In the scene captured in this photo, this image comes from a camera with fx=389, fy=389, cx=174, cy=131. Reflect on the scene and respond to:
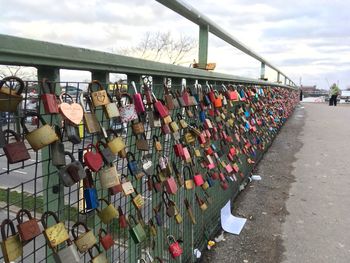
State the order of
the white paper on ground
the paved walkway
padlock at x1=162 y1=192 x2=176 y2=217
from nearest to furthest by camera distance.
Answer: padlock at x1=162 y1=192 x2=176 y2=217 < the paved walkway < the white paper on ground

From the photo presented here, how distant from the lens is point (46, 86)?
4.15 ft

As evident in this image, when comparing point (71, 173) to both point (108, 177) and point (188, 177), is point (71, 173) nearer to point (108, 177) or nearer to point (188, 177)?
point (108, 177)

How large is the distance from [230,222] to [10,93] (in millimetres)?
3271

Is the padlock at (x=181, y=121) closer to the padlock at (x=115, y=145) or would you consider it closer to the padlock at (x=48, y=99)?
the padlock at (x=115, y=145)

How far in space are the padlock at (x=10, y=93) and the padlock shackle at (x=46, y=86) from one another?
145 millimetres


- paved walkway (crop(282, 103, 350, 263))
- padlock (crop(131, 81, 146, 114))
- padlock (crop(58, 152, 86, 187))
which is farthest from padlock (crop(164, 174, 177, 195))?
paved walkway (crop(282, 103, 350, 263))

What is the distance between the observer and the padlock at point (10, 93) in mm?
1058

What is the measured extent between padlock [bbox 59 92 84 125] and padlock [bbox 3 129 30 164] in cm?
18

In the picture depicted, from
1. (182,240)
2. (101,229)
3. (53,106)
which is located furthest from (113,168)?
(182,240)

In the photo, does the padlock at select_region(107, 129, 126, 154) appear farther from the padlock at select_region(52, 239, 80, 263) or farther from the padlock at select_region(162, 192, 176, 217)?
the padlock at select_region(162, 192, 176, 217)

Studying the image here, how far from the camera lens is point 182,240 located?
2826 millimetres

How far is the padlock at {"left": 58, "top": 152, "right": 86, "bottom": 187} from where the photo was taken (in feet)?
4.25

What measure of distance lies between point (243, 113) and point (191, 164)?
7.23 feet

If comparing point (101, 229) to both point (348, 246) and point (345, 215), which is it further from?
point (345, 215)
